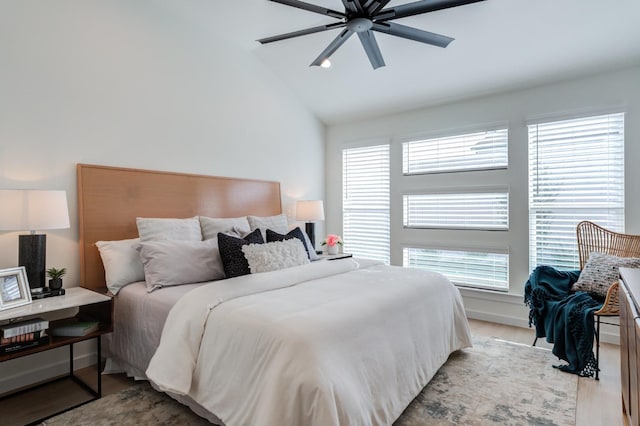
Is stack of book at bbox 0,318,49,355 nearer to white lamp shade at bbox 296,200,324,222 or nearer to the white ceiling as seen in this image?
white lamp shade at bbox 296,200,324,222

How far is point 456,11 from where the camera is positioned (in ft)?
9.77

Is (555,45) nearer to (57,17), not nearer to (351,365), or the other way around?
(351,365)

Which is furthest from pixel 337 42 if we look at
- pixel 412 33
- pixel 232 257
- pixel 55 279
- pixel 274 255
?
pixel 55 279

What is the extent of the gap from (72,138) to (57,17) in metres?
0.90

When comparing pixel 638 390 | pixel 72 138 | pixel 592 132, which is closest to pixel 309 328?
pixel 638 390

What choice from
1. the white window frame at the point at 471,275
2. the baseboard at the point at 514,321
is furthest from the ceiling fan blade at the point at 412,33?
the baseboard at the point at 514,321

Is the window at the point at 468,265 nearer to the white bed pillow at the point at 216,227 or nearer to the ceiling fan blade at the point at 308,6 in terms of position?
the white bed pillow at the point at 216,227

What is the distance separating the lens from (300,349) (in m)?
1.51

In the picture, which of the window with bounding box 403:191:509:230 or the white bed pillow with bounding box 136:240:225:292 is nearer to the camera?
the white bed pillow with bounding box 136:240:225:292

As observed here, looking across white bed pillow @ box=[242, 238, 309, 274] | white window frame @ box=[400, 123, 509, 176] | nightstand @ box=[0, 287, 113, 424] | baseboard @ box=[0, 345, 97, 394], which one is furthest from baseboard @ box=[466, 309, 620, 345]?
baseboard @ box=[0, 345, 97, 394]

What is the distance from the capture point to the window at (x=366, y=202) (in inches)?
191

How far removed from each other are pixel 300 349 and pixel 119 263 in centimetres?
188

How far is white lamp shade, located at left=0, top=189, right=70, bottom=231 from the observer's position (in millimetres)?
2197

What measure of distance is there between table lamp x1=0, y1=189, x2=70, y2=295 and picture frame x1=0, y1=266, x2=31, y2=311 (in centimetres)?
10
